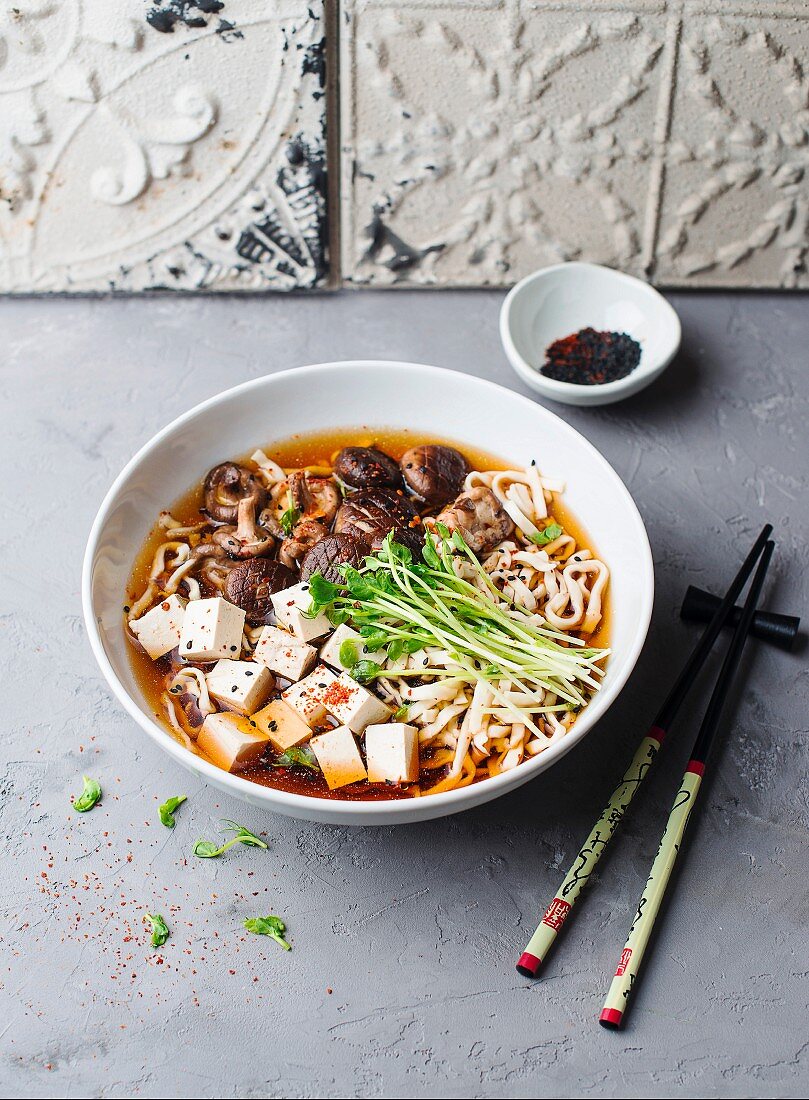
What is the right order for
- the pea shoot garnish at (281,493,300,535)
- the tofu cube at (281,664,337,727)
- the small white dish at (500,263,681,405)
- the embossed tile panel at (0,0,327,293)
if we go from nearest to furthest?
the tofu cube at (281,664,337,727) < the pea shoot garnish at (281,493,300,535) < the embossed tile panel at (0,0,327,293) < the small white dish at (500,263,681,405)

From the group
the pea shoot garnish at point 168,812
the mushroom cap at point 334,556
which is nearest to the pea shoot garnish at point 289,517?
the mushroom cap at point 334,556

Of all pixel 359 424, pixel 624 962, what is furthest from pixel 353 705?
pixel 359 424

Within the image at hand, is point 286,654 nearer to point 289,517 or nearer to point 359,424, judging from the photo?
point 289,517

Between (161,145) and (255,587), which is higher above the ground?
(161,145)

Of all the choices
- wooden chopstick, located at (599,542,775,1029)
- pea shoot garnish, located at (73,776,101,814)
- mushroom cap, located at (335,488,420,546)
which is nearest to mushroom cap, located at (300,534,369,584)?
mushroom cap, located at (335,488,420,546)

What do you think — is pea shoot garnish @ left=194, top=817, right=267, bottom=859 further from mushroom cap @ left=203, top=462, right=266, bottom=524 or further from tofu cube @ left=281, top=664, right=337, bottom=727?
mushroom cap @ left=203, top=462, right=266, bottom=524

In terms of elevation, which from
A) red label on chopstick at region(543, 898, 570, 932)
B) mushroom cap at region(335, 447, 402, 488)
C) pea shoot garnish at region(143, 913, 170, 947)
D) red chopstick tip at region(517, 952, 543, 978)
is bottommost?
pea shoot garnish at region(143, 913, 170, 947)
